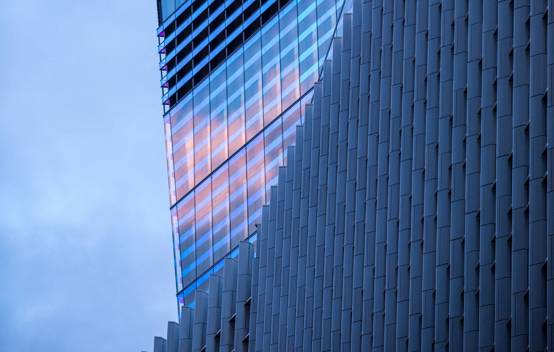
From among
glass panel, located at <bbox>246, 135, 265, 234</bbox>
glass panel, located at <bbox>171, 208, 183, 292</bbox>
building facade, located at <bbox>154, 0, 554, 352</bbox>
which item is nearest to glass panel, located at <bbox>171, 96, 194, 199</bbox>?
glass panel, located at <bbox>171, 208, 183, 292</bbox>

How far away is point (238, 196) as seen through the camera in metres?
121

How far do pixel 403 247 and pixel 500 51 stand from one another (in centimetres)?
1028

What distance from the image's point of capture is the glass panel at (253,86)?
4774 inches

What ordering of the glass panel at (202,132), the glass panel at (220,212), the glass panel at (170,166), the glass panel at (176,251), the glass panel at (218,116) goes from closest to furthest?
1. the glass panel at (220,212)
2. the glass panel at (218,116)
3. the glass panel at (202,132)
4. the glass panel at (176,251)
5. the glass panel at (170,166)

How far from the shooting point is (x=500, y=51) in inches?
2879

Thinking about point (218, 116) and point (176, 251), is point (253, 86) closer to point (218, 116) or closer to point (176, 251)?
point (218, 116)

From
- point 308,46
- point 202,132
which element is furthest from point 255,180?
point 308,46

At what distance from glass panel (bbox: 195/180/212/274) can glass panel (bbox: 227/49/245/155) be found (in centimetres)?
413

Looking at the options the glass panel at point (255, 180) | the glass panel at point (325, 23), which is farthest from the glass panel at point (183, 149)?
the glass panel at point (325, 23)

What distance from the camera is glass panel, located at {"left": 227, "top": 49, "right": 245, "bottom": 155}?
123125mm

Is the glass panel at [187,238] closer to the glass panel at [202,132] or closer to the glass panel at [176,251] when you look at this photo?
the glass panel at [176,251]

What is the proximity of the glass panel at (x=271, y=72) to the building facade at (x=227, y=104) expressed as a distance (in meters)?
0.06

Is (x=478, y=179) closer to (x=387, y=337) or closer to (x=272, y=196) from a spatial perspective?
(x=387, y=337)

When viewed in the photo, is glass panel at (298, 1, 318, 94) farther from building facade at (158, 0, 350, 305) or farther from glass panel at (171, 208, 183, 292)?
glass panel at (171, 208, 183, 292)
